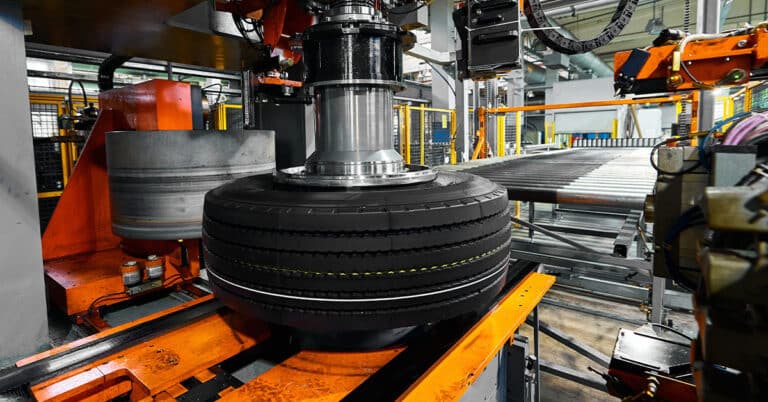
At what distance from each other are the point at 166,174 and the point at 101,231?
3.16ft

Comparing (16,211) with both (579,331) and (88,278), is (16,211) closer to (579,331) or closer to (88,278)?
(88,278)

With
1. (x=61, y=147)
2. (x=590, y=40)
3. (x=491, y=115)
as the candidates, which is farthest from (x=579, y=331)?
(x=61, y=147)

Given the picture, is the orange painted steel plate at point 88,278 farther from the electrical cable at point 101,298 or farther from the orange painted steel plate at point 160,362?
the orange painted steel plate at point 160,362

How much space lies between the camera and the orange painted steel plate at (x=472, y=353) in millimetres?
875

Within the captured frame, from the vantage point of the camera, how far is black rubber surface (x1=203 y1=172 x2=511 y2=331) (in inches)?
33.0

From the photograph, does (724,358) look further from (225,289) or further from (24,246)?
(24,246)

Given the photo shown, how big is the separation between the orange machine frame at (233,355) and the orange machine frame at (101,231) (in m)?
0.98

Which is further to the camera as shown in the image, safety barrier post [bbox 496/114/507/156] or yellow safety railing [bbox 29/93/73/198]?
safety barrier post [bbox 496/114/507/156]

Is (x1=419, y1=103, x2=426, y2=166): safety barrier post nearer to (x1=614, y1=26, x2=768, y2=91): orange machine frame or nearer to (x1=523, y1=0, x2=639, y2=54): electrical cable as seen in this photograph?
(x1=523, y1=0, x2=639, y2=54): electrical cable

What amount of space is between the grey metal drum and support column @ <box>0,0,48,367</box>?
28cm

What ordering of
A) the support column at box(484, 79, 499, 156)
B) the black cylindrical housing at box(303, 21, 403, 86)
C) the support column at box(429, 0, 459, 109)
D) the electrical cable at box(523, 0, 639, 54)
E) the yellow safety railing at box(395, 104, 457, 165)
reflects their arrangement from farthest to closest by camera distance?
the yellow safety railing at box(395, 104, 457, 165) < the support column at box(429, 0, 459, 109) < the support column at box(484, 79, 499, 156) < the electrical cable at box(523, 0, 639, 54) < the black cylindrical housing at box(303, 21, 403, 86)

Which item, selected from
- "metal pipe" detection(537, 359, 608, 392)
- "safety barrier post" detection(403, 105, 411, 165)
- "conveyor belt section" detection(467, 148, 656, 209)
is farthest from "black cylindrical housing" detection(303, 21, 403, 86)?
"safety barrier post" detection(403, 105, 411, 165)

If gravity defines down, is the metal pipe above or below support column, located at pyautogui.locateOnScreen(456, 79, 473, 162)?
below

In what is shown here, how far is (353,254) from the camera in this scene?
2.76ft
